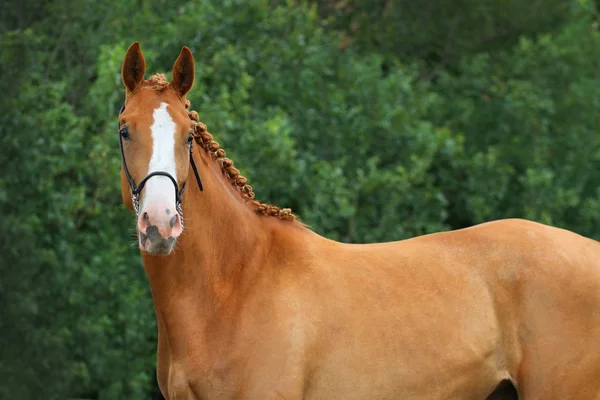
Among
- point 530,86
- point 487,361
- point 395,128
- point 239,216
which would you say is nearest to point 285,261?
point 239,216

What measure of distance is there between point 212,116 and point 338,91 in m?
2.94

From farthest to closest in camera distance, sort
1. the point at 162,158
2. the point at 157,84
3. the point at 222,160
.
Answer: the point at 222,160, the point at 157,84, the point at 162,158

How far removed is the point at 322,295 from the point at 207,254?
57 centimetres

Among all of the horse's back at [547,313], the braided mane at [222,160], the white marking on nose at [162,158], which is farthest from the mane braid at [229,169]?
the horse's back at [547,313]

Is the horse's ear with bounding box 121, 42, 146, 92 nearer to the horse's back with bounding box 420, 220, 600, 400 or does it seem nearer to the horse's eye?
the horse's eye

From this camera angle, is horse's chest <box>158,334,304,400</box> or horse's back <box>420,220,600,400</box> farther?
horse's back <box>420,220,600,400</box>

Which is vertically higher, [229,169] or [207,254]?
[229,169]

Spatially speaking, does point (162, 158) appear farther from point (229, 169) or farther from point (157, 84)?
point (229, 169)

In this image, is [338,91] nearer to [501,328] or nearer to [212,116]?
[212,116]

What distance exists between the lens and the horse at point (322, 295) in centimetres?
427

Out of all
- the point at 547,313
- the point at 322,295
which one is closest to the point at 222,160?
the point at 322,295

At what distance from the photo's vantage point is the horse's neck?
4395 millimetres

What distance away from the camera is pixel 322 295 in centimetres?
455

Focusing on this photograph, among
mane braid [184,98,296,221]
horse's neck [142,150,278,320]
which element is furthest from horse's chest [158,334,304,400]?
mane braid [184,98,296,221]
